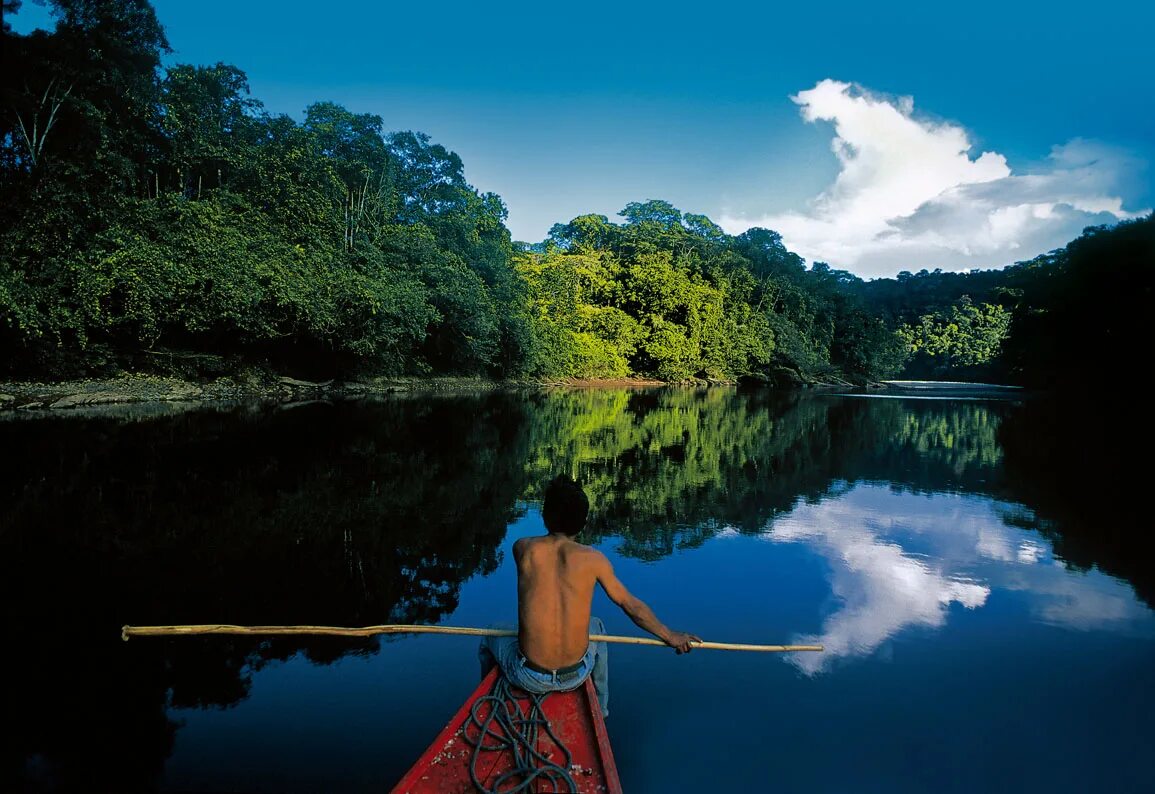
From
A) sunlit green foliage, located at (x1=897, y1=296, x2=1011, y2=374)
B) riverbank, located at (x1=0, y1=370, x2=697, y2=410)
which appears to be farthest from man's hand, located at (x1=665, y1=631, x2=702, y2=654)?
sunlit green foliage, located at (x1=897, y1=296, x2=1011, y2=374)

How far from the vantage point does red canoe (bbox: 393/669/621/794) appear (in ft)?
7.24

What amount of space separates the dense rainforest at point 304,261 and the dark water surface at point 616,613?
7.62m

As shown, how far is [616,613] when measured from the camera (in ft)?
16.4

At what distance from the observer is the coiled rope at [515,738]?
2.23 metres

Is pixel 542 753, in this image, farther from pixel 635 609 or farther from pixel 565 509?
pixel 565 509

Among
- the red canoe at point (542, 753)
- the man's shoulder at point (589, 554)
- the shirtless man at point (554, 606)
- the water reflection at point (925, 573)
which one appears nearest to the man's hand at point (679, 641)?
the shirtless man at point (554, 606)

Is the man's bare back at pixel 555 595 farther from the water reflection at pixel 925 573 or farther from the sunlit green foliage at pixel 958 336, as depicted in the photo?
the sunlit green foliage at pixel 958 336

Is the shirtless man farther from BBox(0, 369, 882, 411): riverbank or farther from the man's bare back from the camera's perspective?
BBox(0, 369, 882, 411): riverbank

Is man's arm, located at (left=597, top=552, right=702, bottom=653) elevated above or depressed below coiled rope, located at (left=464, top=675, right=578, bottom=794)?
above

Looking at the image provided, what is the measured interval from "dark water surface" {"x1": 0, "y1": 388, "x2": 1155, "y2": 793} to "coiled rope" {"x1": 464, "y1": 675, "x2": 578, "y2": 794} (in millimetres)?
700

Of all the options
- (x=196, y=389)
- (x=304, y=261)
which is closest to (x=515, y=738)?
(x=196, y=389)

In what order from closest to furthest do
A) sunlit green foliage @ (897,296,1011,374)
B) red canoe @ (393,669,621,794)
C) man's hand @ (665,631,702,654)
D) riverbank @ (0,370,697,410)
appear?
red canoe @ (393,669,621,794)
man's hand @ (665,631,702,654)
riverbank @ (0,370,697,410)
sunlit green foliage @ (897,296,1011,374)

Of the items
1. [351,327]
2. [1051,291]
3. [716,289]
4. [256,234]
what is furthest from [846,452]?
[716,289]

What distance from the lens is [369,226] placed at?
28.5 m
